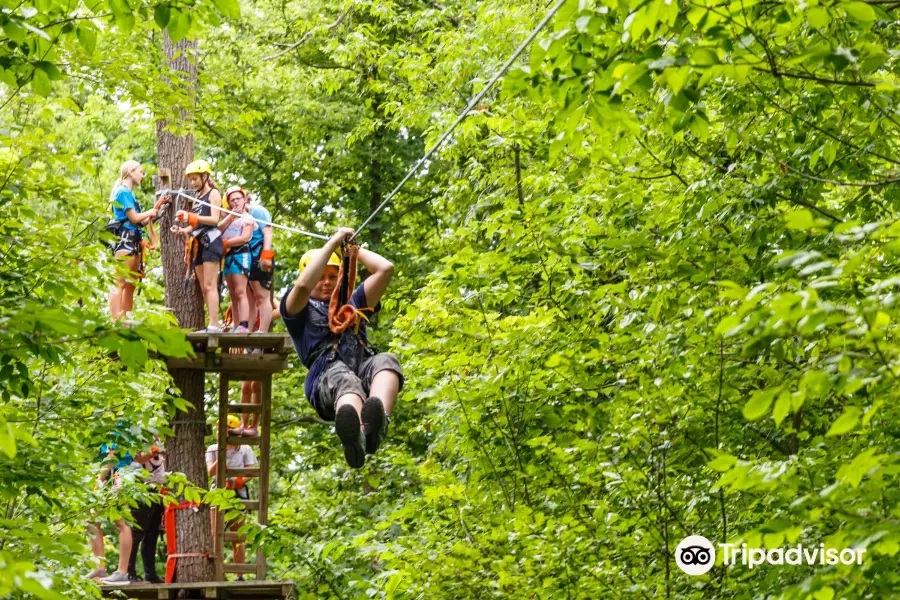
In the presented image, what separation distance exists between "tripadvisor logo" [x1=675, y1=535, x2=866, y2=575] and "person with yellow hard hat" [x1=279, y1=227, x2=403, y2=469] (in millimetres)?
1810

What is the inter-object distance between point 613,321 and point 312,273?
2007 millimetres

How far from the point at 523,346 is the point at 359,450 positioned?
171 cm

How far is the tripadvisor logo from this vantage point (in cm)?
356

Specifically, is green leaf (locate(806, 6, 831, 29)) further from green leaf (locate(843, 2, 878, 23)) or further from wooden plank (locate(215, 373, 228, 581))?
wooden plank (locate(215, 373, 228, 581))

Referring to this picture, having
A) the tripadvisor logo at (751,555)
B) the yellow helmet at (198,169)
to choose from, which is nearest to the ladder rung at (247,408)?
the yellow helmet at (198,169)

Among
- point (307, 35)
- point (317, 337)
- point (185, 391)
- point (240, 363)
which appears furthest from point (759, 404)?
point (307, 35)

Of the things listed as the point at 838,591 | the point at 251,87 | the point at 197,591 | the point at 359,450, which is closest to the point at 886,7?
the point at 838,591

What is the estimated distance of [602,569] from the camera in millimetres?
6180

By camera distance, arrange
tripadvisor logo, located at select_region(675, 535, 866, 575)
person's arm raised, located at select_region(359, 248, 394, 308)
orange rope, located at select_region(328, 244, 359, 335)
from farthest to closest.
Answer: person's arm raised, located at select_region(359, 248, 394, 308) → orange rope, located at select_region(328, 244, 359, 335) → tripadvisor logo, located at select_region(675, 535, 866, 575)

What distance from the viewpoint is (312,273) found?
6.76m

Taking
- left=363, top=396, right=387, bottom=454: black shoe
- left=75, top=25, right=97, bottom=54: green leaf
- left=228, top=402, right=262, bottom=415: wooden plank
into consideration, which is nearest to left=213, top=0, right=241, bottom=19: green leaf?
left=75, top=25, right=97, bottom=54: green leaf

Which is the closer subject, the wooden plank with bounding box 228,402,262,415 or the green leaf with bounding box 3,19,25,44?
the green leaf with bounding box 3,19,25,44

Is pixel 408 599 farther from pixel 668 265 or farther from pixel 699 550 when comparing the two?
pixel 668 265

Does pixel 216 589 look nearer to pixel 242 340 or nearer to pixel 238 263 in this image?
pixel 242 340
